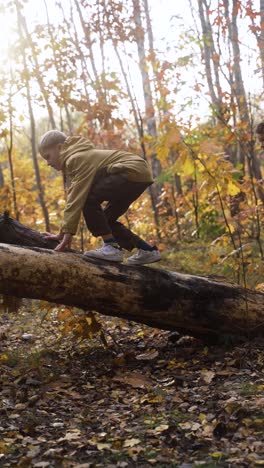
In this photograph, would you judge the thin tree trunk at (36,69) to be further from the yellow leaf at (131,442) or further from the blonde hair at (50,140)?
the yellow leaf at (131,442)

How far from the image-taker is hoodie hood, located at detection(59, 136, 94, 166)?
15.6 feet

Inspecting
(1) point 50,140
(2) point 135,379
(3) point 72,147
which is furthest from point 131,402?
(1) point 50,140

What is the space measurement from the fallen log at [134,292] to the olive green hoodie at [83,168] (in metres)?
0.40

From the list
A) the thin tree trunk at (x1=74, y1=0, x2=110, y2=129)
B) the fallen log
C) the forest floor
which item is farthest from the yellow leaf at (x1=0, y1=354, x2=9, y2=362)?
the thin tree trunk at (x1=74, y1=0, x2=110, y2=129)

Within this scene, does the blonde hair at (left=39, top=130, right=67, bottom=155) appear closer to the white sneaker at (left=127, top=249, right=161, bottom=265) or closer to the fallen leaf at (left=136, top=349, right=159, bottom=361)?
the white sneaker at (left=127, top=249, right=161, bottom=265)

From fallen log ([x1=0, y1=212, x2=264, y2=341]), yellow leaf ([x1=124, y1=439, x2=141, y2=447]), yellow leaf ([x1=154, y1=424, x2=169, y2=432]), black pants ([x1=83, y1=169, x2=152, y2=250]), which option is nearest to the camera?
yellow leaf ([x1=124, y1=439, x2=141, y2=447])

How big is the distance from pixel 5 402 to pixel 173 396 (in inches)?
49.6

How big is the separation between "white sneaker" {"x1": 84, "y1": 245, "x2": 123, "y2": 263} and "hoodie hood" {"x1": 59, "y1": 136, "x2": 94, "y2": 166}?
0.88 meters

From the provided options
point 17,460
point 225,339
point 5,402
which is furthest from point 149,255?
point 17,460

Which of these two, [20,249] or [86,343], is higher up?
[20,249]

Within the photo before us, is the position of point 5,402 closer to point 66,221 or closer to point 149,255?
point 66,221

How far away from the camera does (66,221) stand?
4.46 m

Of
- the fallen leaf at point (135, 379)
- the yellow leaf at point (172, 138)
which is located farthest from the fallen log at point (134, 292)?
the yellow leaf at point (172, 138)

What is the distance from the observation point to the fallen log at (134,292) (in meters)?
4.39
